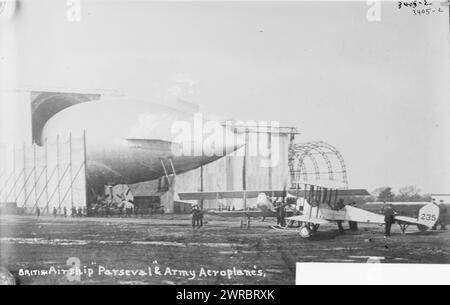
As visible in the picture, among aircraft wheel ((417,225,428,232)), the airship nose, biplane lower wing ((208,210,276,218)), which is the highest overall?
the airship nose

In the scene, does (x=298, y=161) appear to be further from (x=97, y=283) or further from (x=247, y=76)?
(x=97, y=283)

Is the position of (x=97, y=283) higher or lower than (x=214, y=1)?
lower

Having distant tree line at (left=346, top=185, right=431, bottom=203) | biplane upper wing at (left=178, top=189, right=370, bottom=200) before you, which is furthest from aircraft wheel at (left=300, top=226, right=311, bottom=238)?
distant tree line at (left=346, top=185, right=431, bottom=203)

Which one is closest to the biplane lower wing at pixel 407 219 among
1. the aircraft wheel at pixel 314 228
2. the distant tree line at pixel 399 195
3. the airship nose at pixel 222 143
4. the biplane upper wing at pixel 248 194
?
the distant tree line at pixel 399 195

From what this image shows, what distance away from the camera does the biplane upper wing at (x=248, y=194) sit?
11.5 feet

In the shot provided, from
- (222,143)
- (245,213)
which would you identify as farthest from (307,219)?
(222,143)

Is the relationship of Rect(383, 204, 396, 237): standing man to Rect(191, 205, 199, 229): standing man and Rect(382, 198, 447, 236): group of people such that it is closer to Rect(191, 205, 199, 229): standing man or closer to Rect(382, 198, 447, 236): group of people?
Rect(382, 198, 447, 236): group of people

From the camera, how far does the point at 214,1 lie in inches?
134

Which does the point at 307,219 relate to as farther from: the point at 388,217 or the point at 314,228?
the point at 388,217

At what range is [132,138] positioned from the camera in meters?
3.75

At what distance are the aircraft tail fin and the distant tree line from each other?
0.18 ft

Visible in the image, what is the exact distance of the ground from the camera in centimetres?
345
